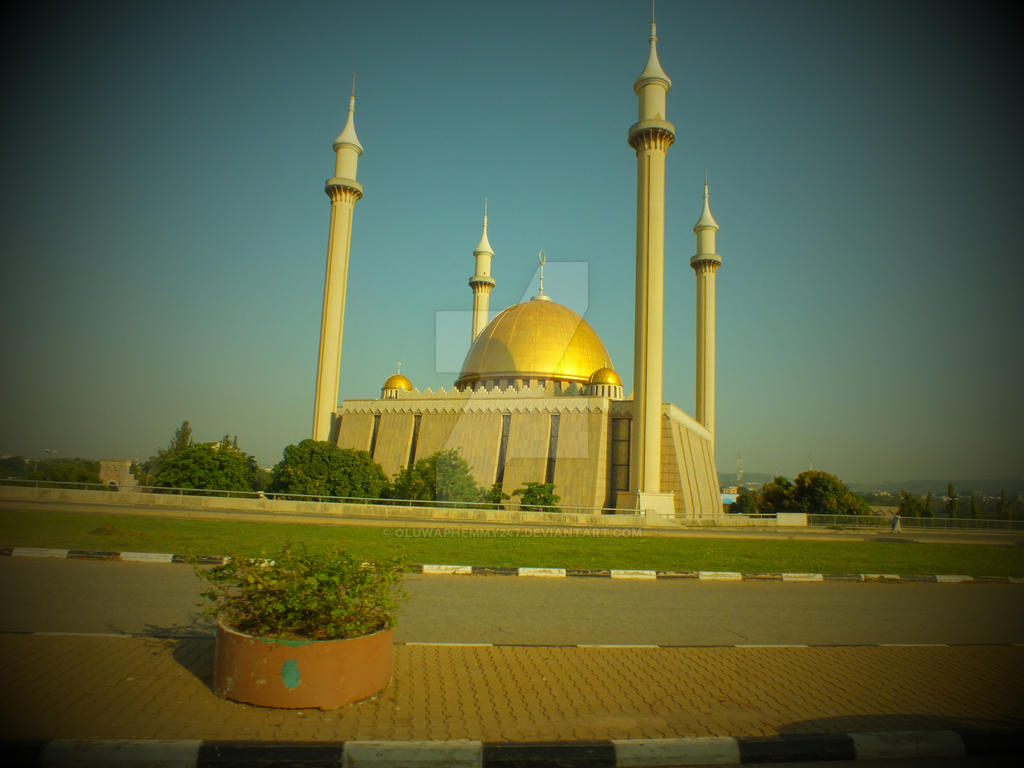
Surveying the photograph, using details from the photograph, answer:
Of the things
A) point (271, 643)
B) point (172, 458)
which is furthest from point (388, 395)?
point (271, 643)

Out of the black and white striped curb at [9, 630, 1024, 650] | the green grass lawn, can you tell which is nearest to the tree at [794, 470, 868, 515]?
the green grass lawn

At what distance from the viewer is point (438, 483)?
33406 millimetres

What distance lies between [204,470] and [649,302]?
23.5 m

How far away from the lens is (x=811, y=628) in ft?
25.6

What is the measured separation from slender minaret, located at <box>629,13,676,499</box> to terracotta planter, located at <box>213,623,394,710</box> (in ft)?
100

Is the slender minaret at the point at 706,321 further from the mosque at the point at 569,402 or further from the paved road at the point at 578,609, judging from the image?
the paved road at the point at 578,609

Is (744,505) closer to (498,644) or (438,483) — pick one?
(438,483)

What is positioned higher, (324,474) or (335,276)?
(335,276)

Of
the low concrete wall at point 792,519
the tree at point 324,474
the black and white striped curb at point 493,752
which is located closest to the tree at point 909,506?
the low concrete wall at point 792,519

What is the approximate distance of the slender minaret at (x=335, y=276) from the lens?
43625mm

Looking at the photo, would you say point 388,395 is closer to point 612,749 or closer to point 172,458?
point 172,458

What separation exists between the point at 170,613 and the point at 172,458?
26.4m

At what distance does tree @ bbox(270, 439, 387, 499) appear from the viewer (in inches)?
1281

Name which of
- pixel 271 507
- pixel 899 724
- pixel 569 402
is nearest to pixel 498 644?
pixel 899 724
